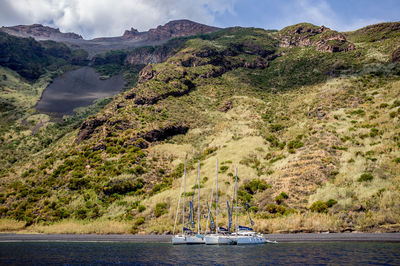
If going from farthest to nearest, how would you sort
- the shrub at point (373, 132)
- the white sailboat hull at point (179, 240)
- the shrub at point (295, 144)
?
the shrub at point (295, 144) → the shrub at point (373, 132) → the white sailboat hull at point (179, 240)

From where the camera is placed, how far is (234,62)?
132 meters

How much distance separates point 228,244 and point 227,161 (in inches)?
1085

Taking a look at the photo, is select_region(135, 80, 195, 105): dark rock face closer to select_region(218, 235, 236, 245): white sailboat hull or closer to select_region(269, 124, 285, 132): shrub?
select_region(269, 124, 285, 132): shrub

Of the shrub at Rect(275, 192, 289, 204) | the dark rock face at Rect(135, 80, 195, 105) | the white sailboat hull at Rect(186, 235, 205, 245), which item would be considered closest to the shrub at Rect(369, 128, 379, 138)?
the shrub at Rect(275, 192, 289, 204)

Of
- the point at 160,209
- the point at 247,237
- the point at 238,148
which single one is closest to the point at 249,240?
the point at 247,237

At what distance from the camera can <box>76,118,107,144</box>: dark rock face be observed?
86.1m

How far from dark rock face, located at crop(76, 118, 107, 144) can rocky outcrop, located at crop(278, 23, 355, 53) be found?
3681 inches

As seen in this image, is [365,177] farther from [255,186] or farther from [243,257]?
A: [243,257]

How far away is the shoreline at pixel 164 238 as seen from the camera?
112 ft

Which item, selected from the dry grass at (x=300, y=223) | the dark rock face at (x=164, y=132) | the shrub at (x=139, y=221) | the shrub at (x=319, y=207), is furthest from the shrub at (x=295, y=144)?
the shrub at (x=139, y=221)

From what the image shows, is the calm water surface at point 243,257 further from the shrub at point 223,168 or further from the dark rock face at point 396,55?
the dark rock face at point 396,55

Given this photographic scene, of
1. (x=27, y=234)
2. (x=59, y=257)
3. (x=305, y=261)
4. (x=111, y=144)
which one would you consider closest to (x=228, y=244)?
(x=305, y=261)

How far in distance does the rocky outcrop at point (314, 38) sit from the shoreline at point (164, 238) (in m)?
97.8

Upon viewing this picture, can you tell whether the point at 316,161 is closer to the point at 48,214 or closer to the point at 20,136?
the point at 48,214
